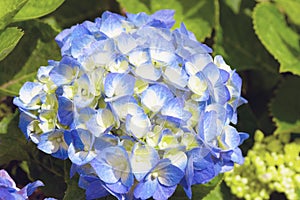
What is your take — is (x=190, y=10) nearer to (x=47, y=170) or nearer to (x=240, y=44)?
(x=240, y=44)

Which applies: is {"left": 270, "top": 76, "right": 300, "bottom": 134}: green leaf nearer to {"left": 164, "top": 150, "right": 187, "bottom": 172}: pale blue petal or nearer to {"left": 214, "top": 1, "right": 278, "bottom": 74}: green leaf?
{"left": 214, "top": 1, "right": 278, "bottom": 74}: green leaf

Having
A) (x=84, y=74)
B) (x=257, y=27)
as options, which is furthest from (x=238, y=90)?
(x=257, y=27)

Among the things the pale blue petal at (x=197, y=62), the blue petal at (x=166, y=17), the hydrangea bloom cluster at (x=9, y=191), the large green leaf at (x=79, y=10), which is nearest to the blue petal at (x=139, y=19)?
the blue petal at (x=166, y=17)

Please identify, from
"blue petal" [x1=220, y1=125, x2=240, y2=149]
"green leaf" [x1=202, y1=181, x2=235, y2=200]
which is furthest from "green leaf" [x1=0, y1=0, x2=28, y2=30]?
"green leaf" [x1=202, y1=181, x2=235, y2=200]

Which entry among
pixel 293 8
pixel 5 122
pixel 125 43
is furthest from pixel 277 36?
pixel 5 122

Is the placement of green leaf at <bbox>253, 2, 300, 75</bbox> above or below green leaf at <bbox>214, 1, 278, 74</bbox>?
above

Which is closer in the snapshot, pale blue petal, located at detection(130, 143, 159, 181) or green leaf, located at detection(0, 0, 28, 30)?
pale blue petal, located at detection(130, 143, 159, 181)
